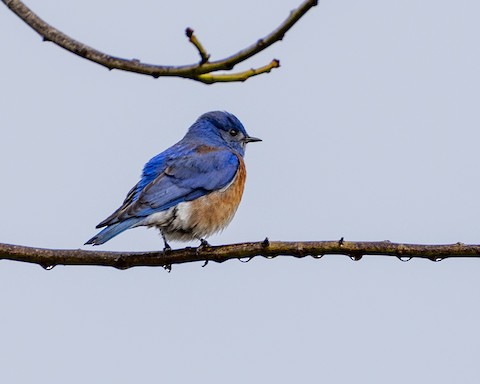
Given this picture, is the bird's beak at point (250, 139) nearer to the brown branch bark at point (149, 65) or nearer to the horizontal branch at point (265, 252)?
the horizontal branch at point (265, 252)

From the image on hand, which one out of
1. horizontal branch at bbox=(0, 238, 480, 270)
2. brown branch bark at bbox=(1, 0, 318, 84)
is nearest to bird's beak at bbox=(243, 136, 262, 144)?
horizontal branch at bbox=(0, 238, 480, 270)

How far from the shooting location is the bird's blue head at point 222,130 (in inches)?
412

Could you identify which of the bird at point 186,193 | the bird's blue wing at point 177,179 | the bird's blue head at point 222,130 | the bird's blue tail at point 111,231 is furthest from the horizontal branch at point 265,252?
the bird's blue head at point 222,130

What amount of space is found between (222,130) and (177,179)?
65.0 inches

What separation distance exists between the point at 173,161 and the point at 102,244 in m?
1.82

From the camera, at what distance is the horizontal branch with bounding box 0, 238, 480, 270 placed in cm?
587

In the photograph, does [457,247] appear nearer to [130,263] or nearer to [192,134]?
[130,263]

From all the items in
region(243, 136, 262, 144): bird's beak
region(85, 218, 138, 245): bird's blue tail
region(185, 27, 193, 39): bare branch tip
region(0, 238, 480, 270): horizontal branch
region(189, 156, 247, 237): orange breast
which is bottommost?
region(0, 238, 480, 270): horizontal branch

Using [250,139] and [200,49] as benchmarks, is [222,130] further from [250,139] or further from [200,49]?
[200,49]

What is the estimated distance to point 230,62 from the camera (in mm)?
4234

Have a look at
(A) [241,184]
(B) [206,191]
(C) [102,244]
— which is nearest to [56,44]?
(C) [102,244]

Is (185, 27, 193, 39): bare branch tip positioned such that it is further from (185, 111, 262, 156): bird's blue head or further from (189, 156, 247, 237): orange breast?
(185, 111, 262, 156): bird's blue head

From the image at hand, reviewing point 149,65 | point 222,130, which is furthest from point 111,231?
point 149,65

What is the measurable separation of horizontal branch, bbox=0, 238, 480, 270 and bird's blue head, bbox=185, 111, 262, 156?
3840mm
